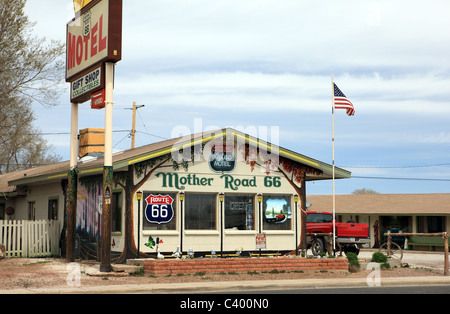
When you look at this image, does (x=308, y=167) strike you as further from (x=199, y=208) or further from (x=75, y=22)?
(x=75, y=22)

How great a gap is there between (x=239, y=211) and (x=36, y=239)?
8.61 m

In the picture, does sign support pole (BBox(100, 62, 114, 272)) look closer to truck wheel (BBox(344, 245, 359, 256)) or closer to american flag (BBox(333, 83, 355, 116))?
american flag (BBox(333, 83, 355, 116))

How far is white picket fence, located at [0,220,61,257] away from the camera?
26016 mm

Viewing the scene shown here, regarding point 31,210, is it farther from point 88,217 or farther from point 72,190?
point 72,190

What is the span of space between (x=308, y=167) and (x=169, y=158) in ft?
20.3

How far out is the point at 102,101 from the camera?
2023cm

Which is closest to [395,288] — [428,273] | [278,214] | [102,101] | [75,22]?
[428,273]


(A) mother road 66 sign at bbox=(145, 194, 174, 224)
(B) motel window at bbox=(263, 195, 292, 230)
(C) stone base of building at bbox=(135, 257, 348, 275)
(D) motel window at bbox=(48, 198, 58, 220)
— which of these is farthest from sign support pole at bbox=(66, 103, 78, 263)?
(B) motel window at bbox=(263, 195, 292, 230)

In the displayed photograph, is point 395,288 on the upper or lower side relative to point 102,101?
lower

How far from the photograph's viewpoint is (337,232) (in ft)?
100

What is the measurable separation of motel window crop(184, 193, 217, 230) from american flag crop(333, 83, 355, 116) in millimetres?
6227

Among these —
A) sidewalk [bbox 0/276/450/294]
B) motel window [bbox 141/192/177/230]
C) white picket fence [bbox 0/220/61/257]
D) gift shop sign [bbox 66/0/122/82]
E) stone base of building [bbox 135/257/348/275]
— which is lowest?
sidewalk [bbox 0/276/450/294]

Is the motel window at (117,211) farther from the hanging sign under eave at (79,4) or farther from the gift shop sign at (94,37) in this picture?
the hanging sign under eave at (79,4)
